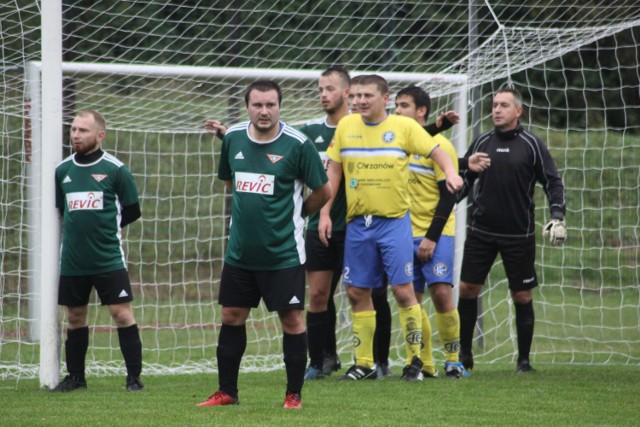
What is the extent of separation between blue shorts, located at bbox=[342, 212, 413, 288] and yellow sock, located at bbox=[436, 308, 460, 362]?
698mm

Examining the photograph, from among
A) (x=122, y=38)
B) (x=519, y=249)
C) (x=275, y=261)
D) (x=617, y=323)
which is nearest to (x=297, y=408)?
A: (x=275, y=261)

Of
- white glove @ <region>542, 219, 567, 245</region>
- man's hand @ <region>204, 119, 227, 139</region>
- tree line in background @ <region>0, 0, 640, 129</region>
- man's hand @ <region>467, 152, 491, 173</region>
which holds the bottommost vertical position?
white glove @ <region>542, 219, 567, 245</region>

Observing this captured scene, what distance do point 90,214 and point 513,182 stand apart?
313 cm

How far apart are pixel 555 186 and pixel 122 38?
3.76m

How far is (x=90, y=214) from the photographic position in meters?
6.71

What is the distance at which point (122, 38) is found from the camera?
864 centimetres

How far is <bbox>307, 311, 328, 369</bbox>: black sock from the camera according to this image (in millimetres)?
7500

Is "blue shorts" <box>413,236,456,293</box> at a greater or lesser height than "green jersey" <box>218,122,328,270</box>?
lesser

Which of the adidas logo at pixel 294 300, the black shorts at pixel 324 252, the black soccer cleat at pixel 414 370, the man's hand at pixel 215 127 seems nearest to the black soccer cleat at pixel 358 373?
the black soccer cleat at pixel 414 370

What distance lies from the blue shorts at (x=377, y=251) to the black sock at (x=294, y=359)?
1212mm

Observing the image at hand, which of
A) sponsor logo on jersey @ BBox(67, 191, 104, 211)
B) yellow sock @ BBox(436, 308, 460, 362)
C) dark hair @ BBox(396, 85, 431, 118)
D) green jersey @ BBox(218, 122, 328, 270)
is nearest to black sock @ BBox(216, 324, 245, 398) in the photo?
green jersey @ BBox(218, 122, 328, 270)

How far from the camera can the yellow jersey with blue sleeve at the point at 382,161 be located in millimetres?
6871

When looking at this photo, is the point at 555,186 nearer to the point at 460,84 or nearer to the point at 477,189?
the point at 477,189

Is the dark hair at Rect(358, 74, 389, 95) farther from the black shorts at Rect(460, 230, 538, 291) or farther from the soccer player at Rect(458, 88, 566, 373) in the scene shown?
the black shorts at Rect(460, 230, 538, 291)
